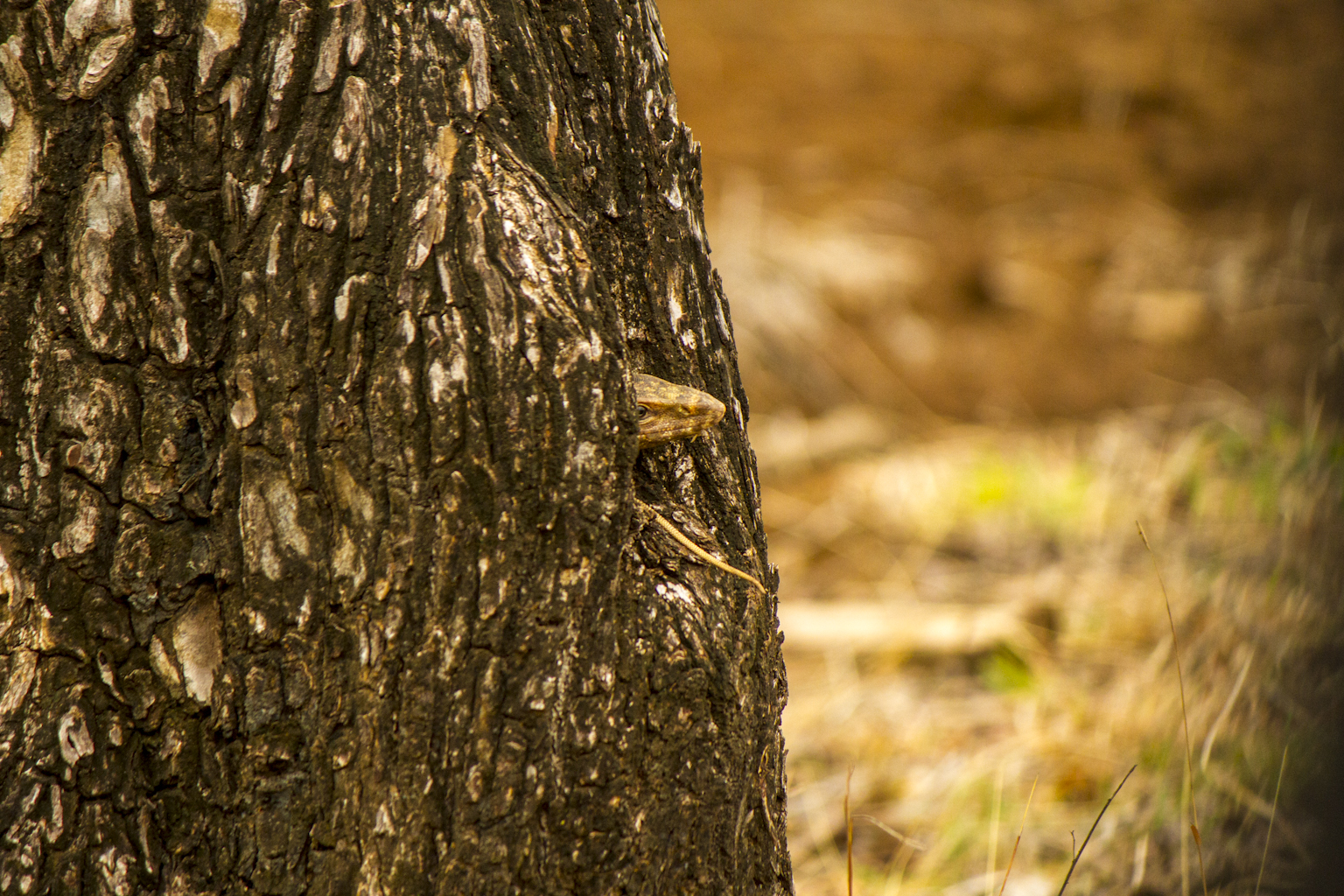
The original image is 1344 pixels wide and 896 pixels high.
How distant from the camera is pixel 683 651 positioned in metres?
1.11

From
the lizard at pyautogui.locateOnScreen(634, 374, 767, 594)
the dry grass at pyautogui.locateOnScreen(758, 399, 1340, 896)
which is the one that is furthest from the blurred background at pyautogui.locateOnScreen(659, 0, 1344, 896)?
the lizard at pyautogui.locateOnScreen(634, 374, 767, 594)

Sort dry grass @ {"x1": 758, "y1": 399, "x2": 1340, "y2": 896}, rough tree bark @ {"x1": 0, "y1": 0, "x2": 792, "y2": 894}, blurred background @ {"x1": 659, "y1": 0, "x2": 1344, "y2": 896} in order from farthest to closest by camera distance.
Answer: blurred background @ {"x1": 659, "y1": 0, "x2": 1344, "y2": 896} < dry grass @ {"x1": 758, "y1": 399, "x2": 1340, "y2": 896} < rough tree bark @ {"x1": 0, "y1": 0, "x2": 792, "y2": 894}

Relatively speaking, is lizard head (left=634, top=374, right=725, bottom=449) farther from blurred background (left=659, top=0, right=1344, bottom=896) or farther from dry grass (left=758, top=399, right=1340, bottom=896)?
dry grass (left=758, top=399, right=1340, bottom=896)

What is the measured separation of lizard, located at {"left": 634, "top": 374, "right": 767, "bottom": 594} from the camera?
112 cm

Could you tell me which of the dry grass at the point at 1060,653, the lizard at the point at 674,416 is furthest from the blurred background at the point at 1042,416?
the lizard at the point at 674,416

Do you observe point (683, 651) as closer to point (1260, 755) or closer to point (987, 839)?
point (1260, 755)

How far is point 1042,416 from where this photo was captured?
5.25m

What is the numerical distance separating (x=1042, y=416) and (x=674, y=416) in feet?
14.9

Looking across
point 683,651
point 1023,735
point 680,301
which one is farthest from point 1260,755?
point 680,301

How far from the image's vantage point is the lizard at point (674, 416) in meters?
1.12

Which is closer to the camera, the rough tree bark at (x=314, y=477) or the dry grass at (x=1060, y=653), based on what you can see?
the rough tree bark at (x=314, y=477)

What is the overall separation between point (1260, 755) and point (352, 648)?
1590 mm

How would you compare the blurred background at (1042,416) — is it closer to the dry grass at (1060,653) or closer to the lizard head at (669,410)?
the dry grass at (1060,653)

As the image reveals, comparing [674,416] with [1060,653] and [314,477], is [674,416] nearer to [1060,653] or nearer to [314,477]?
[314,477]
